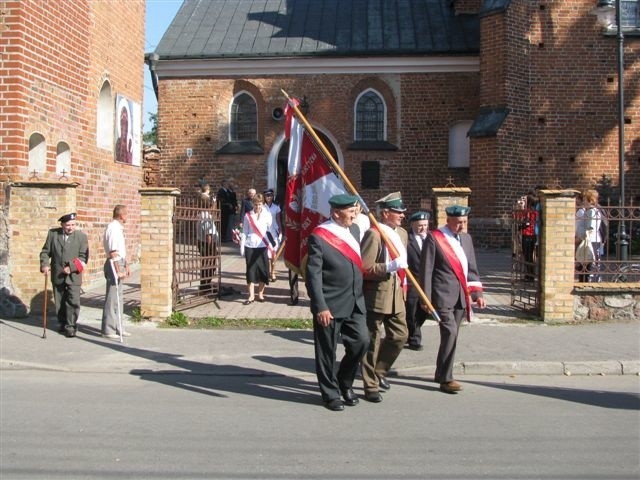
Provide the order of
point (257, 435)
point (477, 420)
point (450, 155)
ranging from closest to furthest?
1. point (257, 435)
2. point (477, 420)
3. point (450, 155)

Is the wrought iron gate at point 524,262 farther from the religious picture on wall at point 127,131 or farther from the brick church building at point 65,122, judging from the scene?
the religious picture on wall at point 127,131

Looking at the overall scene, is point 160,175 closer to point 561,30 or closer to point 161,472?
point 561,30

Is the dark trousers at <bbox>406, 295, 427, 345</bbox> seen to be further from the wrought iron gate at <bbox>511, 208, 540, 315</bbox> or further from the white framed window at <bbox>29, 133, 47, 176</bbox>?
the white framed window at <bbox>29, 133, 47, 176</bbox>

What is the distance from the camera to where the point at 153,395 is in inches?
273

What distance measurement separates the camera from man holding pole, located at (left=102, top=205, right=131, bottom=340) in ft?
31.5

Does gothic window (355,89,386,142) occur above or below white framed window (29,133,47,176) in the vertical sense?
above

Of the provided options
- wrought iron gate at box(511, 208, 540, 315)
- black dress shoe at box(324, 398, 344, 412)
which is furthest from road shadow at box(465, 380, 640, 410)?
wrought iron gate at box(511, 208, 540, 315)

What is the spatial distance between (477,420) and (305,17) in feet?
69.3

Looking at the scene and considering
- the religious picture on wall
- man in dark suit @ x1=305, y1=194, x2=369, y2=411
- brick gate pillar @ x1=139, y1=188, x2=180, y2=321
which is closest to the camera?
man in dark suit @ x1=305, y1=194, x2=369, y2=411

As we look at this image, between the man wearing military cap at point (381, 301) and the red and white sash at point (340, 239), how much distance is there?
0.31 meters

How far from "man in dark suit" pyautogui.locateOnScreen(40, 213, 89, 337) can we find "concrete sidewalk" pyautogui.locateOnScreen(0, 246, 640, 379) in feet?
1.00

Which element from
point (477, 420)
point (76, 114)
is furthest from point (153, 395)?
point (76, 114)

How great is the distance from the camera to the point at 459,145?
2297 cm

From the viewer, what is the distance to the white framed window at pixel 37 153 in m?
11.8
